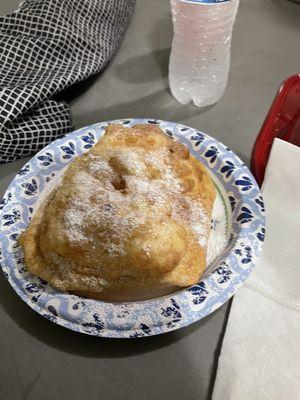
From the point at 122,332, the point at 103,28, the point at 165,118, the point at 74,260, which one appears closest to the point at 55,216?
the point at 74,260

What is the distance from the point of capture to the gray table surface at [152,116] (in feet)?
1.70

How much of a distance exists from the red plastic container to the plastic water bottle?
0.54ft

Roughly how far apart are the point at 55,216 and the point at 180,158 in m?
0.21

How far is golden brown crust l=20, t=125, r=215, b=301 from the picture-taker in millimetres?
489

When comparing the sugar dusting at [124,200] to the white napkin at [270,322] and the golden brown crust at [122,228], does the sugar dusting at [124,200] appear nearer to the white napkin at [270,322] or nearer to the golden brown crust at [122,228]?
the golden brown crust at [122,228]

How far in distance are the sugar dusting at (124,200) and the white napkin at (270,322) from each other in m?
0.13

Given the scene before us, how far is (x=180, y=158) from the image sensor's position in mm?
604

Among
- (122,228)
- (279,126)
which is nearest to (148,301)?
(122,228)

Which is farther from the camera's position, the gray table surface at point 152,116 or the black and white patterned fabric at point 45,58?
the black and white patterned fabric at point 45,58

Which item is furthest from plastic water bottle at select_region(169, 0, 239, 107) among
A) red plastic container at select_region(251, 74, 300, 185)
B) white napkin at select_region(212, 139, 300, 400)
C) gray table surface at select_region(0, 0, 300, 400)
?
white napkin at select_region(212, 139, 300, 400)

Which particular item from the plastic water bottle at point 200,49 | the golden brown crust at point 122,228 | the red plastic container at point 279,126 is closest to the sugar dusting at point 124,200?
the golden brown crust at point 122,228

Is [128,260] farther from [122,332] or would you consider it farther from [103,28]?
[103,28]

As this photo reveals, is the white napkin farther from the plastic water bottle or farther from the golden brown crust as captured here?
the plastic water bottle

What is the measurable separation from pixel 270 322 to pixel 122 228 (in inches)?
10.2
